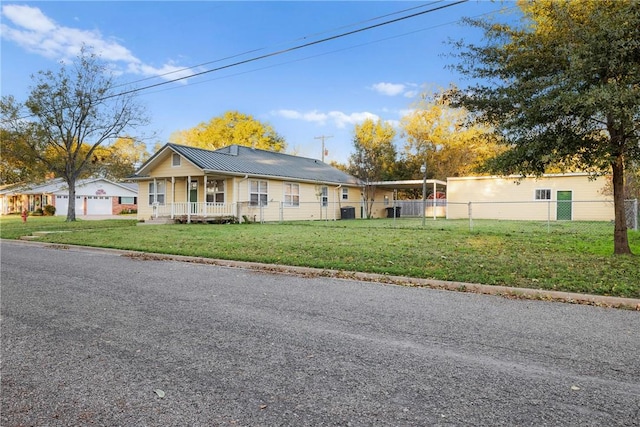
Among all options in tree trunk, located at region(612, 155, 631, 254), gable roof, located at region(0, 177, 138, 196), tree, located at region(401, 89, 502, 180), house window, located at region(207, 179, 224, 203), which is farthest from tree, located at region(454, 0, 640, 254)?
gable roof, located at region(0, 177, 138, 196)

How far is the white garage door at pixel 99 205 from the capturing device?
137 ft

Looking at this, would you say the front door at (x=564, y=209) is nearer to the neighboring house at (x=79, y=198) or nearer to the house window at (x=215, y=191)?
the house window at (x=215, y=191)

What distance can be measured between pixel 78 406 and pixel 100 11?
16517mm

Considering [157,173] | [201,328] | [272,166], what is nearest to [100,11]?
[157,173]

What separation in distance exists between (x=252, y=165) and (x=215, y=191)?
259 centimetres

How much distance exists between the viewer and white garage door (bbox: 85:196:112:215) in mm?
41656

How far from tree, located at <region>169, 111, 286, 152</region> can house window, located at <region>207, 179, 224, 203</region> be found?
26.2 m

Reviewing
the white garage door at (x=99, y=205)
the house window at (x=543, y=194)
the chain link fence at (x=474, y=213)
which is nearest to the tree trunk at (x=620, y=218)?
the chain link fence at (x=474, y=213)

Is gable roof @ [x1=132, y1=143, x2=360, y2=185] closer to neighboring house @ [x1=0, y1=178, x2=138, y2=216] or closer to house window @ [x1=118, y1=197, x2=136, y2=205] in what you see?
neighboring house @ [x1=0, y1=178, x2=138, y2=216]

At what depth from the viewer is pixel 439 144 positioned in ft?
127

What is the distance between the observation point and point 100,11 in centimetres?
1479

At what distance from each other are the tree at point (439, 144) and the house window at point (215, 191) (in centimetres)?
2144

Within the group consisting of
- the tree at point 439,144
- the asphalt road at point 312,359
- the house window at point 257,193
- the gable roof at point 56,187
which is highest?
the tree at point 439,144

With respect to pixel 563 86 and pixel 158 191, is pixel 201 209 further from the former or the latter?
pixel 563 86
